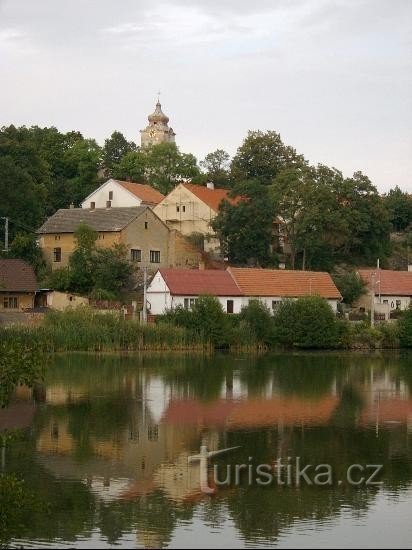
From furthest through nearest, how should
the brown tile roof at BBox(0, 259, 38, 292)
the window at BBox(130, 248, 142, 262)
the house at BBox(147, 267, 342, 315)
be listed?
the window at BBox(130, 248, 142, 262) < the house at BBox(147, 267, 342, 315) < the brown tile roof at BBox(0, 259, 38, 292)

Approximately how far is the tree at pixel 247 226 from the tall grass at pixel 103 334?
1268cm

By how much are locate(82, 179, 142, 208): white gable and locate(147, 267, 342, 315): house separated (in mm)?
13551

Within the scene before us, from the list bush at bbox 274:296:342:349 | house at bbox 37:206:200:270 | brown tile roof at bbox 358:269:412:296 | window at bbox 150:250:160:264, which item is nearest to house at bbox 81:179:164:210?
house at bbox 37:206:200:270

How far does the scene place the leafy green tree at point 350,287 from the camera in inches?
2422

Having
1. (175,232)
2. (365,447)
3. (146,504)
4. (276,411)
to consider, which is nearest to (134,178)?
(175,232)

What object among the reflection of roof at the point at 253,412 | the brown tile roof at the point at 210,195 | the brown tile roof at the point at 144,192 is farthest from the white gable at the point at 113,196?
the reflection of roof at the point at 253,412

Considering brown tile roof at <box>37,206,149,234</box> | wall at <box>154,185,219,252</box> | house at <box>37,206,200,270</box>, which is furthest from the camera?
wall at <box>154,185,219,252</box>

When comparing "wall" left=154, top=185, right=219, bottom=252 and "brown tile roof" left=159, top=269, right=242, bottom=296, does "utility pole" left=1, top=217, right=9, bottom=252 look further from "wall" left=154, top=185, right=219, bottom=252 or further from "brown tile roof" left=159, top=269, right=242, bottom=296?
"wall" left=154, top=185, right=219, bottom=252

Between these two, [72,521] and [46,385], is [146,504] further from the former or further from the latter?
[46,385]

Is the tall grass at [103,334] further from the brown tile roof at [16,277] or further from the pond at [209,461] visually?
the pond at [209,461]

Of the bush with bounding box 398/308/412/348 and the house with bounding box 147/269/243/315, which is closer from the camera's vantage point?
the house with bounding box 147/269/243/315

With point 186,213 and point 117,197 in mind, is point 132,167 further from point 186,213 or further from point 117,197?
point 186,213

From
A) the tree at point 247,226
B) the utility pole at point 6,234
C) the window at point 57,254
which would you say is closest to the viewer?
the utility pole at point 6,234

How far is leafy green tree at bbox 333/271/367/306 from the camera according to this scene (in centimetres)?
6153
